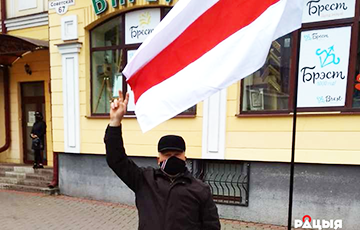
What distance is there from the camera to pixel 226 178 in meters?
5.20

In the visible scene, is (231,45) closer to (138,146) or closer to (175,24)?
(175,24)

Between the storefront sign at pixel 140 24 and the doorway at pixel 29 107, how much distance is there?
3693 millimetres

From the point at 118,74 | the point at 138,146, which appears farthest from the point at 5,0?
the point at 138,146

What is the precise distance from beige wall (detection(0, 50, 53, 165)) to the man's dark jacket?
677 cm

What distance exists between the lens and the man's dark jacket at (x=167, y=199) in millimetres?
1726

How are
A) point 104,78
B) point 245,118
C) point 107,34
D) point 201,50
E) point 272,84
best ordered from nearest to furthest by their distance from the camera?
1. point 201,50
2. point 245,118
3. point 272,84
4. point 107,34
5. point 104,78

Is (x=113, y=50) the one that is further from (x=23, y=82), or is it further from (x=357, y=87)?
(x=357, y=87)

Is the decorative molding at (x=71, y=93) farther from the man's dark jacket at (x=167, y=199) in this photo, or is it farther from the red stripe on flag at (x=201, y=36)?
the man's dark jacket at (x=167, y=199)

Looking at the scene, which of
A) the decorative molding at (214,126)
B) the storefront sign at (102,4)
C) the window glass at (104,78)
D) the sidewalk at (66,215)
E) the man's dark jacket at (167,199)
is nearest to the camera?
the man's dark jacket at (167,199)

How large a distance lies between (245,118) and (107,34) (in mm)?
3722

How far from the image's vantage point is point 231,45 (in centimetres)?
183

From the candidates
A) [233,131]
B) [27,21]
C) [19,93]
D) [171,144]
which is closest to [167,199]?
[171,144]

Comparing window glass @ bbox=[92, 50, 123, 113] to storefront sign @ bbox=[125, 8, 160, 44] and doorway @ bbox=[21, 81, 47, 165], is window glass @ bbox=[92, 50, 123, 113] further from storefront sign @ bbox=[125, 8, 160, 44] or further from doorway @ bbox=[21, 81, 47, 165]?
doorway @ bbox=[21, 81, 47, 165]

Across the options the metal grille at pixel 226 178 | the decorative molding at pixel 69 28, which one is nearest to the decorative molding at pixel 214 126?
the metal grille at pixel 226 178
